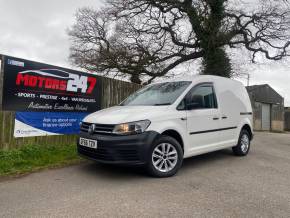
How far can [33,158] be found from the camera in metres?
6.21

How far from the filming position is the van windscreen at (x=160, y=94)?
223 inches

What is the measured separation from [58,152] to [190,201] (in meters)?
4.05

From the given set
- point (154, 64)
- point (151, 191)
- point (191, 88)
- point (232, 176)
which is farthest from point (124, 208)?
point (154, 64)

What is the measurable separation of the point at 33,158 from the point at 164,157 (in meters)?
3.10

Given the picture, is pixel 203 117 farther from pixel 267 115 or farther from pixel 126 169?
pixel 267 115

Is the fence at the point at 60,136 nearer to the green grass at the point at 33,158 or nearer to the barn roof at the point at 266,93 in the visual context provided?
the green grass at the point at 33,158

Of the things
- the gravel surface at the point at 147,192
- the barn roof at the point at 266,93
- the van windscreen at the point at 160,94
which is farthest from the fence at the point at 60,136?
the barn roof at the point at 266,93

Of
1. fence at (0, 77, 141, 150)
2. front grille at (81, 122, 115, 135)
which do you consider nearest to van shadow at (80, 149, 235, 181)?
front grille at (81, 122, 115, 135)

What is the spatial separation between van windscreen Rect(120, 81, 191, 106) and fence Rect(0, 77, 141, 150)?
2207 mm

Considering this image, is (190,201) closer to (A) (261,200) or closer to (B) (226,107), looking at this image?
(A) (261,200)

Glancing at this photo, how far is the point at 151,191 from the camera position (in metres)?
4.23

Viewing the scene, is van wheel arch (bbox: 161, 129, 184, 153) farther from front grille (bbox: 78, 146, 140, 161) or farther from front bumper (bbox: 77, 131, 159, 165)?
front grille (bbox: 78, 146, 140, 161)

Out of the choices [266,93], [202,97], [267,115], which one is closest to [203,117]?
[202,97]

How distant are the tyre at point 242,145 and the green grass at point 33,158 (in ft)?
13.2
